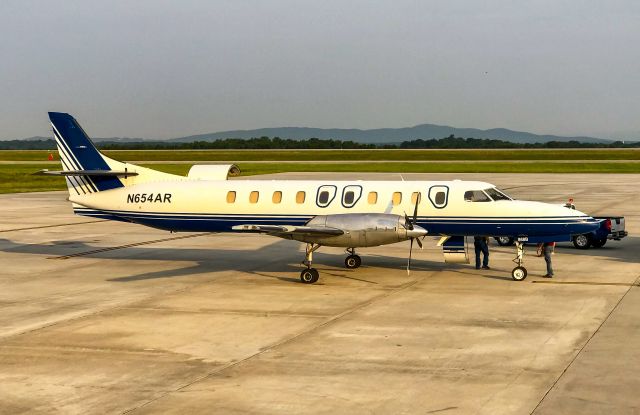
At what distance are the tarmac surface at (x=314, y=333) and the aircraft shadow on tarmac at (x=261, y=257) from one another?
0.11 meters

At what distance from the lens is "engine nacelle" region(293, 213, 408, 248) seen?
72.5ft

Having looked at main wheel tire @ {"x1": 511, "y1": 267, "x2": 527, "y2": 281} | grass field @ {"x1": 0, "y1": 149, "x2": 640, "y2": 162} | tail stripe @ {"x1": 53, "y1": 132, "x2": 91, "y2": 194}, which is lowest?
main wheel tire @ {"x1": 511, "y1": 267, "x2": 527, "y2": 281}

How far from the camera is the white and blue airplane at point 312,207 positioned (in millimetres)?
22797

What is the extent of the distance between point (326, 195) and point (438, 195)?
3.56 meters

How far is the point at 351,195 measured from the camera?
24984 mm

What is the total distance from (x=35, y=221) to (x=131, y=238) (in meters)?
9.60

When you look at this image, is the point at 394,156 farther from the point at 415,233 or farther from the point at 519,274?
the point at 415,233

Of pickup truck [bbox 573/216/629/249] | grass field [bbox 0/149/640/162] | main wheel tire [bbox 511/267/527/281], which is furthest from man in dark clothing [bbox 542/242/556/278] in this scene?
grass field [bbox 0/149/640/162]

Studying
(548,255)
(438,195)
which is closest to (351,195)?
(438,195)

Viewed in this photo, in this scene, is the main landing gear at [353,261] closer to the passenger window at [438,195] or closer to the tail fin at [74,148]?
the passenger window at [438,195]

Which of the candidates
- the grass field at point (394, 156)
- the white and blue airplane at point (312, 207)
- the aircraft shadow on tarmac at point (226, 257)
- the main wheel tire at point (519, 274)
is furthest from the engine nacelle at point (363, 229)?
the grass field at point (394, 156)

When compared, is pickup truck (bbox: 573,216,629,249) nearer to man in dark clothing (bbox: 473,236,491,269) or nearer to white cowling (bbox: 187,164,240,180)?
man in dark clothing (bbox: 473,236,491,269)

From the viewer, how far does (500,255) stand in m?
29.7

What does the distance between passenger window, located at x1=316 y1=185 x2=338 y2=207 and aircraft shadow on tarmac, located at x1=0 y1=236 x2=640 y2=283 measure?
2.29 m
